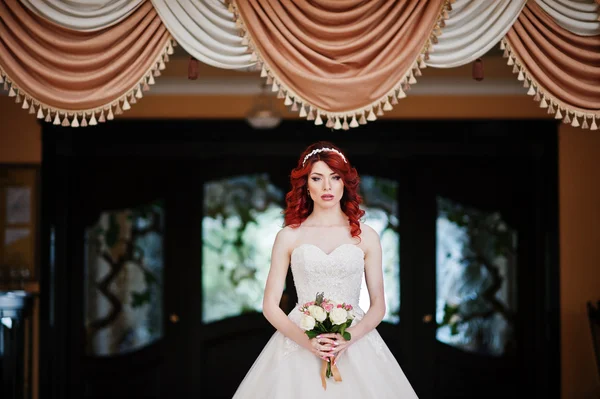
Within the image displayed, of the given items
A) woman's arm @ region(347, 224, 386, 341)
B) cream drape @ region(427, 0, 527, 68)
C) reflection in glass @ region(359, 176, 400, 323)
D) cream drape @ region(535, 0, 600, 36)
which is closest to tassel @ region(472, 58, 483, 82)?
cream drape @ region(427, 0, 527, 68)

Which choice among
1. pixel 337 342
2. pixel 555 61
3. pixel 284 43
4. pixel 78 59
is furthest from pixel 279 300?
pixel 555 61

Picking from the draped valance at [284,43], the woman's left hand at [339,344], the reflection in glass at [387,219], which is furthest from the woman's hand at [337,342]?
the reflection in glass at [387,219]

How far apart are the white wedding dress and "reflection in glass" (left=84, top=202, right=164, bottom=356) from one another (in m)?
2.88

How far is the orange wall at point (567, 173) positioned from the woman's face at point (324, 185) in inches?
101

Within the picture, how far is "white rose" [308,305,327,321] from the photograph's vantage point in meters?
2.87

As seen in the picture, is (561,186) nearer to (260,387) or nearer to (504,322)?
(504,322)

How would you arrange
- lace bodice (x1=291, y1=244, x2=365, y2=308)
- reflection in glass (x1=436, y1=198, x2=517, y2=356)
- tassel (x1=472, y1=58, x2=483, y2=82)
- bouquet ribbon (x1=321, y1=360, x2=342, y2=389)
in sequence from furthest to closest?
reflection in glass (x1=436, y1=198, x2=517, y2=356), tassel (x1=472, y1=58, x2=483, y2=82), lace bodice (x1=291, y1=244, x2=365, y2=308), bouquet ribbon (x1=321, y1=360, x2=342, y2=389)

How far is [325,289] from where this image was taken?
313 cm

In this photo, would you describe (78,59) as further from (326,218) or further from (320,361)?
(320,361)

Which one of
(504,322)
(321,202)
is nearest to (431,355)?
(504,322)

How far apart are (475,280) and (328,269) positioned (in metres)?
3.02

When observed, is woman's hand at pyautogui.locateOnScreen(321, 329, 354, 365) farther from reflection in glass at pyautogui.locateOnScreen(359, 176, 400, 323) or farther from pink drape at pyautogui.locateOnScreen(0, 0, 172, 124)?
reflection in glass at pyautogui.locateOnScreen(359, 176, 400, 323)

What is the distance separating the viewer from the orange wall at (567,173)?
5598mm

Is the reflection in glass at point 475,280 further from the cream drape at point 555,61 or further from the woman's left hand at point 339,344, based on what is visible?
the woman's left hand at point 339,344
